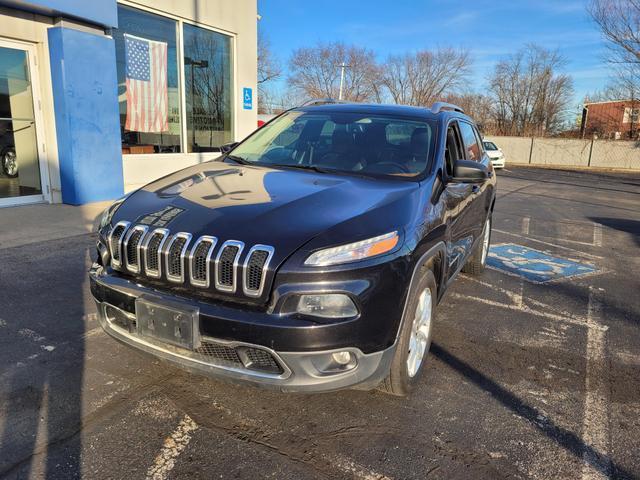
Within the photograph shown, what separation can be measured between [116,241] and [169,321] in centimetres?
65

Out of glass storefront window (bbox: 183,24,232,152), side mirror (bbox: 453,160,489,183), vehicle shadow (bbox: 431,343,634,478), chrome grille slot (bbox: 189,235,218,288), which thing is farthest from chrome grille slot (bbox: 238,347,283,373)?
glass storefront window (bbox: 183,24,232,152)

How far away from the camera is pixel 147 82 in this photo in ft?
32.3

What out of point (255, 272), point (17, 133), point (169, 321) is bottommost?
point (169, 321)

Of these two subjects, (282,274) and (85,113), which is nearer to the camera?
(282,274)

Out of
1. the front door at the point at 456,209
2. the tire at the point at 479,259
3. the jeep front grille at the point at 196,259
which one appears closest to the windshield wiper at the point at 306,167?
the front door at the point at 456,209

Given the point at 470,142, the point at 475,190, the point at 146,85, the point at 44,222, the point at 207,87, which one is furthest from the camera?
the point at 207,87

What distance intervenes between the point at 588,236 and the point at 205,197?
7.62m

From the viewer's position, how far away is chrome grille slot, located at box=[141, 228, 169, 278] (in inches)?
99.0

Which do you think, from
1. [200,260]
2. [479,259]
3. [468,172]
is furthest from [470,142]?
[200,260]

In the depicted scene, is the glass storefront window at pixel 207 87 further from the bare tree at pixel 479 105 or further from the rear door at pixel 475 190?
the bare tree at pixel 479 105

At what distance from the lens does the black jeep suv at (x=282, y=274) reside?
2.30 m

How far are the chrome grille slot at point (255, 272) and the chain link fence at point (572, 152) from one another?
115ft

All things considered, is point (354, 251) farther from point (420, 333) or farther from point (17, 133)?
point (17, 133)

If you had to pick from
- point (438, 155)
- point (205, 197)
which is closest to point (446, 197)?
point (438, 155)
